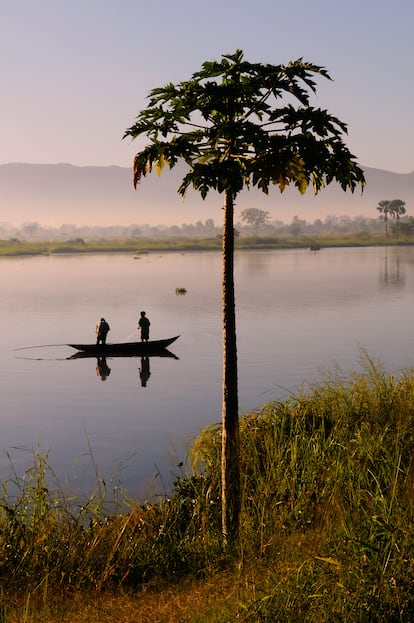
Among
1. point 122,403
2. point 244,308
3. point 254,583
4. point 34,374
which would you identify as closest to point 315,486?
point 254,583

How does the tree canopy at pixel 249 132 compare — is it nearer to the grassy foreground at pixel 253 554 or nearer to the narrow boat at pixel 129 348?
the grassy foreground at pixel 253 554

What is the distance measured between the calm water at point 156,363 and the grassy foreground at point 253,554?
6.00 metres

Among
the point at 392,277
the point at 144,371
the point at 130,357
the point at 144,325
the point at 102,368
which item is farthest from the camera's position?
the point at 392,277

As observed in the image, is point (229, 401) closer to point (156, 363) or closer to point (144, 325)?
point (144, 325)

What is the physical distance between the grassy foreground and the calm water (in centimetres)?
600

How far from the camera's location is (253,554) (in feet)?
39.4

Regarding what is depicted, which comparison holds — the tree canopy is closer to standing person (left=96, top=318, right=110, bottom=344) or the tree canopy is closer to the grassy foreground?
the grassy foreground

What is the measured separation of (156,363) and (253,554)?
35422mm

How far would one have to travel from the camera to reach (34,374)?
44.6 m

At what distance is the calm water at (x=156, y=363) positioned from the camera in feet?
92.1

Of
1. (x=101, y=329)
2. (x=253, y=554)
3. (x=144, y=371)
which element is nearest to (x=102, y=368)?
(x=101, y=329)

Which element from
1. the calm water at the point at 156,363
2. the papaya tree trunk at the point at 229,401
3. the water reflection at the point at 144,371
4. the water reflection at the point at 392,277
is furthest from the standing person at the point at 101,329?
the water reflection at the point at 392,277

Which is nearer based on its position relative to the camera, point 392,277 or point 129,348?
point 129,348


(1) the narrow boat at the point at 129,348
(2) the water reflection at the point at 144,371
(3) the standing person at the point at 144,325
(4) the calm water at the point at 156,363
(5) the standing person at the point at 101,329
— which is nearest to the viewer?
(4) the calm water at the point at 156,363
